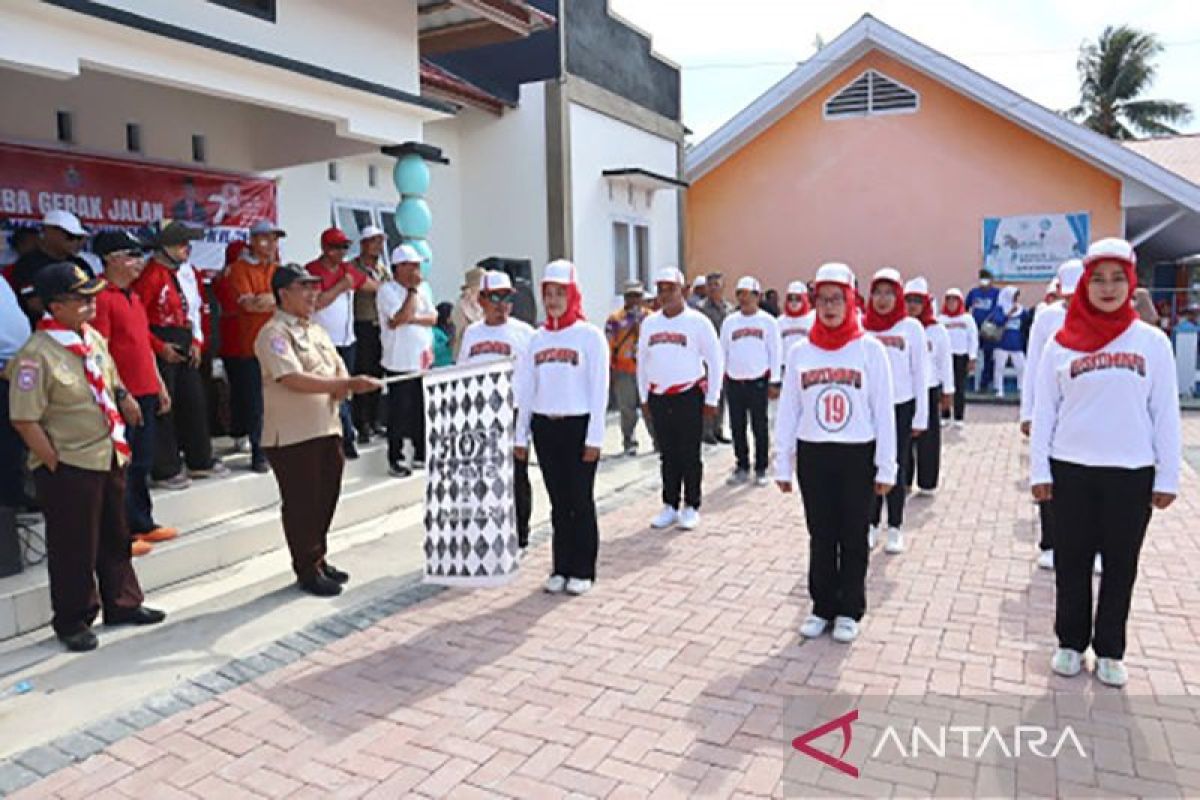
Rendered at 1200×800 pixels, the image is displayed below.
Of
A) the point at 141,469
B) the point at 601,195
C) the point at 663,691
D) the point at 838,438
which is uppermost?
the point at 601,195

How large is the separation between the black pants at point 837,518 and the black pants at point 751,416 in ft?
13.4

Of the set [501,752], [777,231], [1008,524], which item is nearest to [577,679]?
[501,752]

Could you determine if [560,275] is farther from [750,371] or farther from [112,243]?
[750,371]

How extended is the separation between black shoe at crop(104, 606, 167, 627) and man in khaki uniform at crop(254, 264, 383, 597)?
0.84 metres

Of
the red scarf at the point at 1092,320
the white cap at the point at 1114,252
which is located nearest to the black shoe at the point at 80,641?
the red scarf at the point at 1092,320

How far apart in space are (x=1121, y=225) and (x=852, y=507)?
15338mm

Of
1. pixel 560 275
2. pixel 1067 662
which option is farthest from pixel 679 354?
pixel 1067 662

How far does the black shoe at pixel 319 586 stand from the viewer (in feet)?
18.3

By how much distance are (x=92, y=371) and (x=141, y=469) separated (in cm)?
114

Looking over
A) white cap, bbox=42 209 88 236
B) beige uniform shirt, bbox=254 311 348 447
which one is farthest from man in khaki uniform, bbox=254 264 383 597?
white cap, bbox=42 209 88 236

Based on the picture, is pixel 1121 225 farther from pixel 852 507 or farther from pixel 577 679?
pixel 577 679

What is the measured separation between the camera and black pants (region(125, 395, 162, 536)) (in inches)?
218

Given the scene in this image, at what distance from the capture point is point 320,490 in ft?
18.0

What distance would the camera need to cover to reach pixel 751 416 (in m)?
9.16
